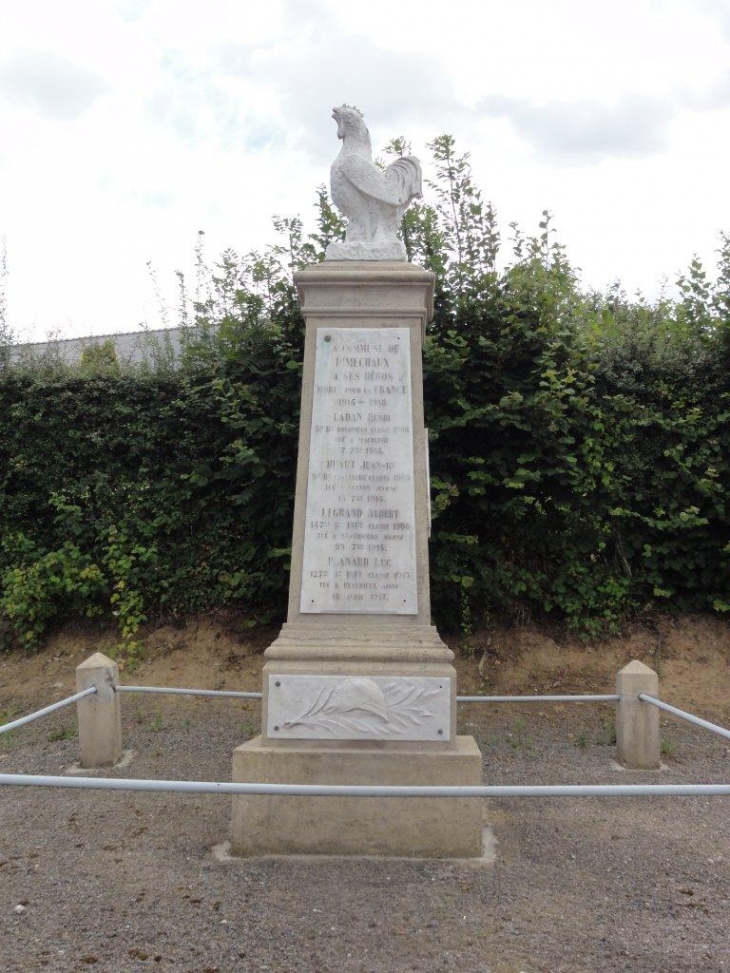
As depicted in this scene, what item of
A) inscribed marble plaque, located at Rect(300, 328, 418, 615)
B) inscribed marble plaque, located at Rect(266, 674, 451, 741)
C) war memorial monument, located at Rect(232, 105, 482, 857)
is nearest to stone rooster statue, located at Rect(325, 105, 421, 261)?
war memorial monument, located at Rect(232, 105, 482, 857)

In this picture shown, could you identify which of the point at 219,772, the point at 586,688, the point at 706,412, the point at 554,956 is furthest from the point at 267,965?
the point at 706,412

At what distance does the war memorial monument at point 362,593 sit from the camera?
3846 millimetres

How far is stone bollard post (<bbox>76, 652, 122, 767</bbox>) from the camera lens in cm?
557

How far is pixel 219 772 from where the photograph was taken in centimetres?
559

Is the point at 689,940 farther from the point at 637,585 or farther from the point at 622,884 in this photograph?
the point at 637,585

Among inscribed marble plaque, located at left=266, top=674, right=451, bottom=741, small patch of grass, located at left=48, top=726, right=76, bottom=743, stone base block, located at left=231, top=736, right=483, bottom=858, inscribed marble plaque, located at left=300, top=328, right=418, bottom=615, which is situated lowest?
small patch of grass, located at left=48, top=726, right=76, bottom=743

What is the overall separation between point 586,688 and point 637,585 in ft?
3.87

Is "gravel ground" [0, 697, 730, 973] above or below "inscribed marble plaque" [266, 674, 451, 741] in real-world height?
below

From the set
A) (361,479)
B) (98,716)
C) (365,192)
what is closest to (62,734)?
(98,716)

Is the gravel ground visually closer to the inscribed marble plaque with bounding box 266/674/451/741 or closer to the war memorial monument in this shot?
the war memorial monument

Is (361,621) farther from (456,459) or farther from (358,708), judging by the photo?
(456,459)

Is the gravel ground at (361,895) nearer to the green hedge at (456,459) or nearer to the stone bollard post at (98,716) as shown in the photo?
the stone bollard post at (98,716)

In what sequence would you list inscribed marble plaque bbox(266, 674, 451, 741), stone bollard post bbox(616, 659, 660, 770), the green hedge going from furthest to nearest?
the green hedge, stone bollard post bbox(616, 659, 660, 770), inscribed marble plaque bbox(266, 674, 451, 741)

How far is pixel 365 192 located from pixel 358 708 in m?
2.88
